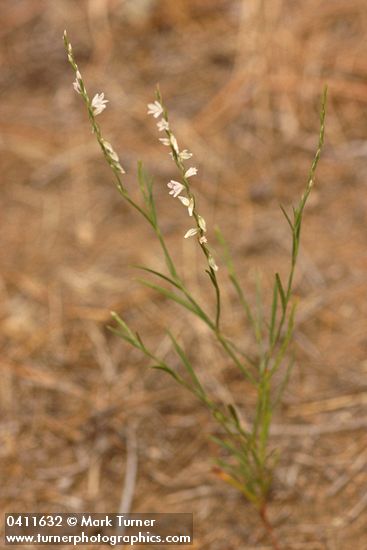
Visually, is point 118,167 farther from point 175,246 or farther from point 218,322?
point 175,246

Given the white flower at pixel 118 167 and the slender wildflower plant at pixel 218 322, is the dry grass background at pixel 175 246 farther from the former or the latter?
the white flower at pixel 118 167

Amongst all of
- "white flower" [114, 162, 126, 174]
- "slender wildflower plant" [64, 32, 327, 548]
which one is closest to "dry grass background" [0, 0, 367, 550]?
"slender wildflower plant" [64, 32, 327, 548]

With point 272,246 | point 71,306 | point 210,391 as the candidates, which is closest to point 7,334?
point 71,306

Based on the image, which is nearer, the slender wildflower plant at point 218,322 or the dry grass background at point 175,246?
the slender wildflower plant at point 218,322

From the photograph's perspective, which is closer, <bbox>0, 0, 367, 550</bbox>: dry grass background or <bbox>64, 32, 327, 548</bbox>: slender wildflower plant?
<bbox>64, 32, 327, 548</bbox>: slender wildflower plant

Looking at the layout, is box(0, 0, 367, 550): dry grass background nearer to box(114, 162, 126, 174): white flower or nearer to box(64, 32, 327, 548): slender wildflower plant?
box(64, 32, 327, 548): slender wildflower plant

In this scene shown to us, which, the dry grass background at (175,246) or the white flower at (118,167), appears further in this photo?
the dry grass background at (175,246)

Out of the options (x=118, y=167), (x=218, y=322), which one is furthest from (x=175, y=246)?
(x=118, y=167)

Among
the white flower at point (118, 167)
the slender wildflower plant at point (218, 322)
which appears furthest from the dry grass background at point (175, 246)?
the white flower at point (118, 167)
